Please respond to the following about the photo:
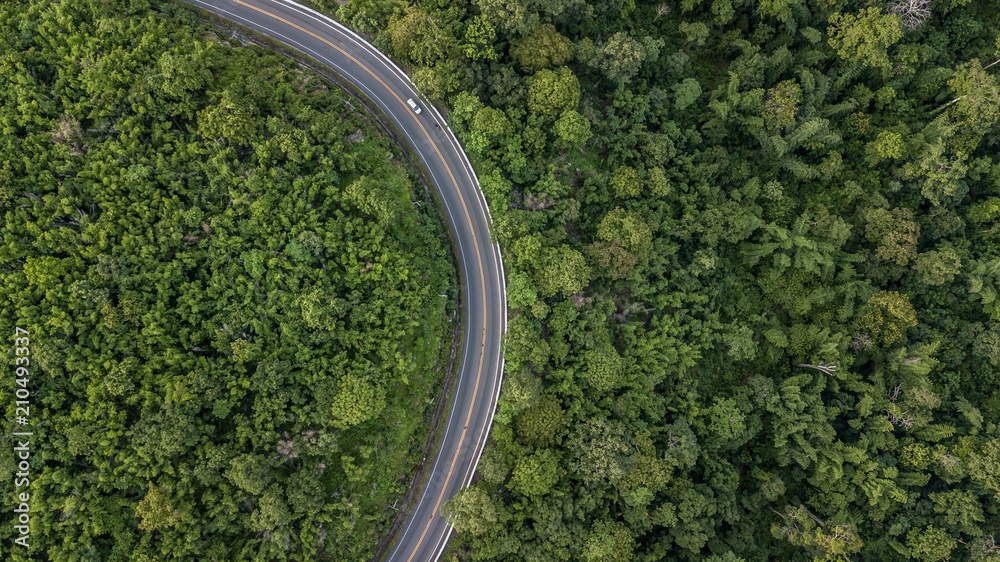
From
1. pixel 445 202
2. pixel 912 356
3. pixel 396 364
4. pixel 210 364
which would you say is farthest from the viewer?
pixel 912 356

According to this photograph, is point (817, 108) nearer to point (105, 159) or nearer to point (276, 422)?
point (276, 422)

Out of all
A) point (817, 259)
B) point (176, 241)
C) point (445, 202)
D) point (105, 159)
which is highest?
point (817, 259)

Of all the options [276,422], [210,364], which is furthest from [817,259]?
[210,364]

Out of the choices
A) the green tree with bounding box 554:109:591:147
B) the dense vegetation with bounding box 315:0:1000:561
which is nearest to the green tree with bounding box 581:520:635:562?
the dense vegetation with bounding box 315:0:1000:561

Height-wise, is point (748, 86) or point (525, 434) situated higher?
point (748, 86)

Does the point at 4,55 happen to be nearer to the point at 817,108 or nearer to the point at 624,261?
the point at 624,261

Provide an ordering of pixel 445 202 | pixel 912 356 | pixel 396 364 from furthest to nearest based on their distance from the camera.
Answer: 1. pixel 912 356
2. pixel 445 202
3. pixel 396 364

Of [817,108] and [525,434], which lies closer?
[525,434]
